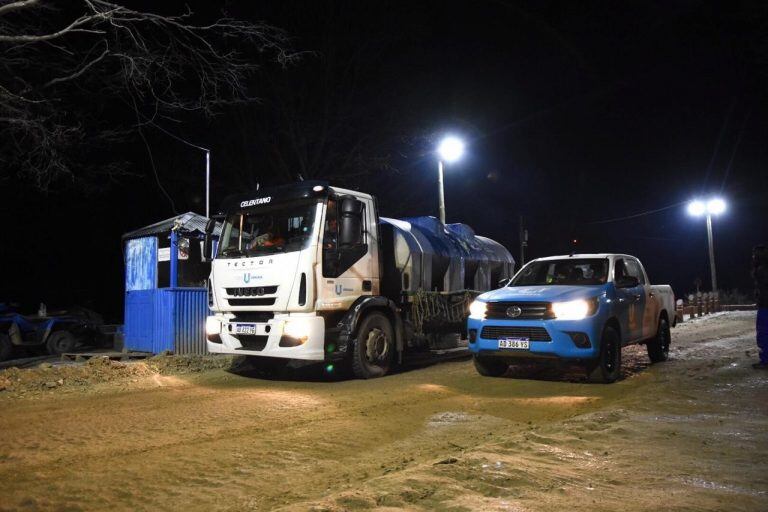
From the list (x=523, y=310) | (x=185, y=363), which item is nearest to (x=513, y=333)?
(x=523, y=310)

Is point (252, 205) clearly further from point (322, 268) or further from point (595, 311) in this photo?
point (595, 311)

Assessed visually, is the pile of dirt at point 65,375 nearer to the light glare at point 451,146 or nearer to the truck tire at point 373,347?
the truck tire at point 373,347

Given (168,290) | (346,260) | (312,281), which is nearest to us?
(312,281)

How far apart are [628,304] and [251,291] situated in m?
6.12

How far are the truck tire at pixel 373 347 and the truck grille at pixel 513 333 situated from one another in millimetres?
1907

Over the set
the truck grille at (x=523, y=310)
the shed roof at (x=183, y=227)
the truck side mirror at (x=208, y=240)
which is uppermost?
the shed roof at (x=183, y=227)

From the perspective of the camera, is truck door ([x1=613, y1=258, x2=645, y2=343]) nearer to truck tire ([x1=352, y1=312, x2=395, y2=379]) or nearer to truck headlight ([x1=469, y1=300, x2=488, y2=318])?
truck headlight ([x1=469, y1=300, x2=488, y2=318])

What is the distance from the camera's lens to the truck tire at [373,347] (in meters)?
9.42

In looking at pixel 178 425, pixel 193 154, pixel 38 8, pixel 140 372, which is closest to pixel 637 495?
pixel 178 425

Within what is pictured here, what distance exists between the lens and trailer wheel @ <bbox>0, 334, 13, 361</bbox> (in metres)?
13.7

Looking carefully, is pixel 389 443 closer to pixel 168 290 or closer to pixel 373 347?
pixel 373 347

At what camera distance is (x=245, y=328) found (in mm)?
9195

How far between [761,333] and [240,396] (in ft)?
28.8

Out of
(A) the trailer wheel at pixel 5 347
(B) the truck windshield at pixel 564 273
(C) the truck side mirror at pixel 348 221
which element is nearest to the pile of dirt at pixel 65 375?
(C) the truck side mirror at pixel 348 221
